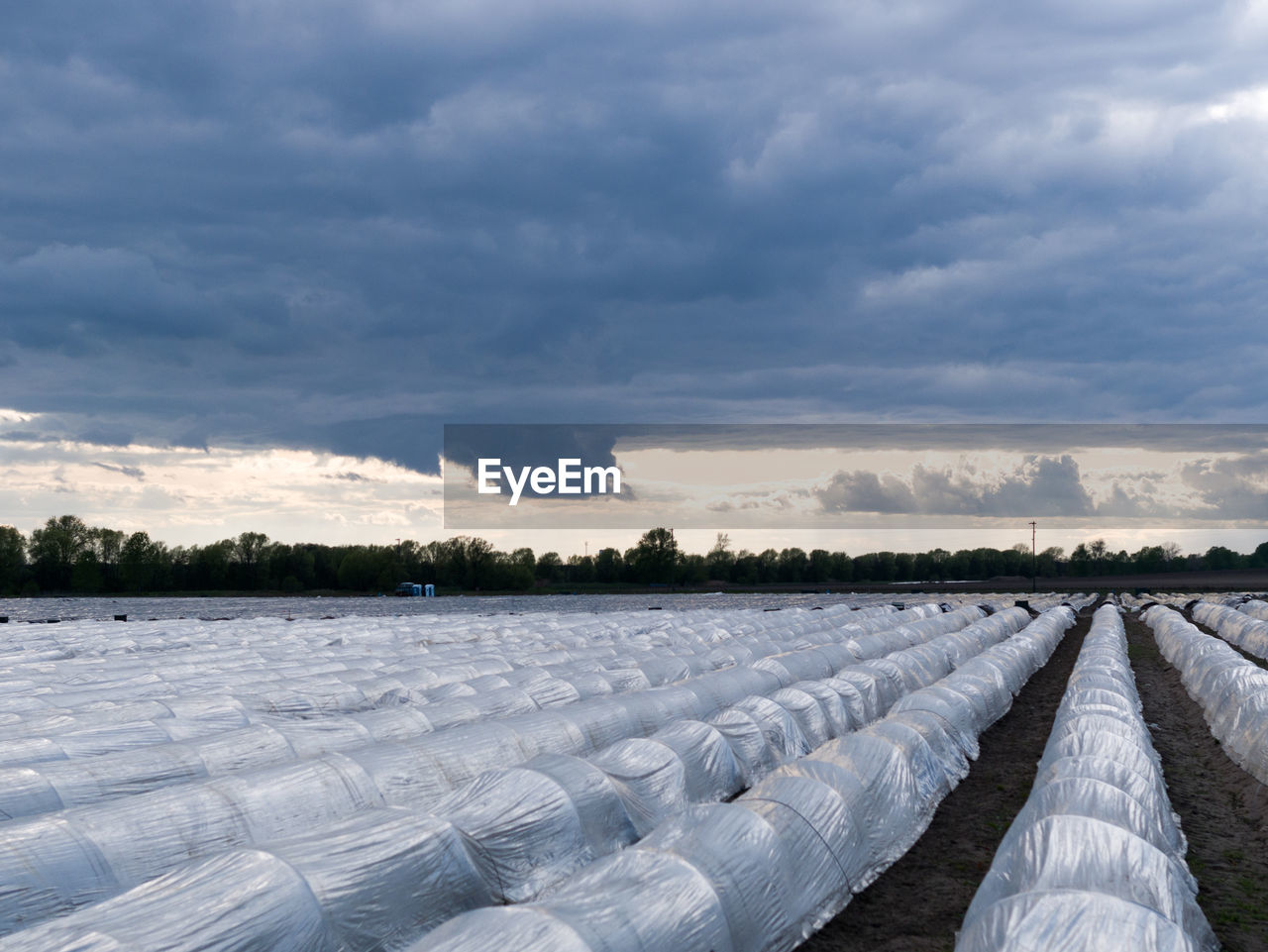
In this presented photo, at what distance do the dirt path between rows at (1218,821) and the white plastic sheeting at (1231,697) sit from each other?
0.92 feet

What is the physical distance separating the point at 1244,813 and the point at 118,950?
15.2m

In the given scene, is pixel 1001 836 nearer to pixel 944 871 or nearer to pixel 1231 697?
pixel 944 871

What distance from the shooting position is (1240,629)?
1609 inches

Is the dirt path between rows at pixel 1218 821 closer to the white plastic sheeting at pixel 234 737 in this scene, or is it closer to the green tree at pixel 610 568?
the white plastic sheeting at pixel 234 737

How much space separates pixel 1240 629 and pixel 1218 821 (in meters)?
33.0

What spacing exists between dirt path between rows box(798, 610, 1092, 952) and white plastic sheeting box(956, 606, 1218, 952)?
1359mm

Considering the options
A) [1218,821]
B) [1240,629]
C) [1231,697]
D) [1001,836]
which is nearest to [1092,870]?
[1001,836]

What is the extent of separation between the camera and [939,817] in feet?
43.5

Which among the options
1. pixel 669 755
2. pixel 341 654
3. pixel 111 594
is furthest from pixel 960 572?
pixel 669 755

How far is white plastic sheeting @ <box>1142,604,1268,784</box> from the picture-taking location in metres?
16.0

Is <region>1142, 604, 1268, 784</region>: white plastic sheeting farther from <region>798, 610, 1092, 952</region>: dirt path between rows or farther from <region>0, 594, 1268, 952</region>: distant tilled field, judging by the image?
<region>798, 610, 1092, 952</region>: dirt path between rows

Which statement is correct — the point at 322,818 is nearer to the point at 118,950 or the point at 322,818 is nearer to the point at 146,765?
the point at 146,765

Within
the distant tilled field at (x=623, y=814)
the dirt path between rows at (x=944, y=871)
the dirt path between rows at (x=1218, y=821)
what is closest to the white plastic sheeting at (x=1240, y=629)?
the dirt path between rows at (x=1218, y=821)

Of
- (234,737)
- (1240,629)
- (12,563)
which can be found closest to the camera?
(234,737)
